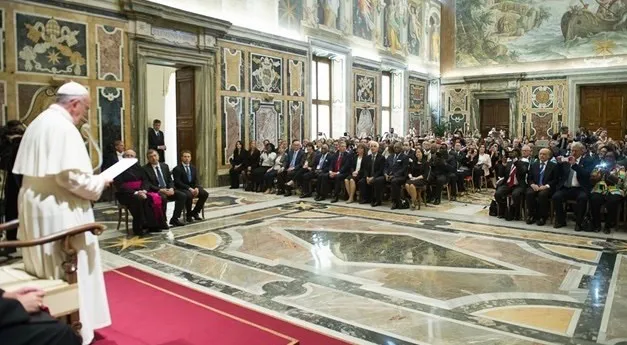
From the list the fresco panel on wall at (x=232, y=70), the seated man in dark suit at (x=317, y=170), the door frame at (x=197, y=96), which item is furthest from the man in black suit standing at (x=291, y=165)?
the fresco panel on wall at (x=232, y=70)

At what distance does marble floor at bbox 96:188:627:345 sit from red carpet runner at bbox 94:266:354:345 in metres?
0.22

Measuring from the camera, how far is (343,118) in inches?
697

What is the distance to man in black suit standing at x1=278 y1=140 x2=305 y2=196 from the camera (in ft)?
38.7

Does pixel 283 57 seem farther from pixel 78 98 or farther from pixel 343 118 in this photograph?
pixel 78 98

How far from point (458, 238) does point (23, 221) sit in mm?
5812

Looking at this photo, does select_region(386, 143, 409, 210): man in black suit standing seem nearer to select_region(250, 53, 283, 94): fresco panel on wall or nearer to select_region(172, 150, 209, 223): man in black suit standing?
select_region(172, 150, 209, 223): man in black suit standing

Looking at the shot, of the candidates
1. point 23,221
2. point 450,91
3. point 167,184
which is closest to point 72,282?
point 23,221

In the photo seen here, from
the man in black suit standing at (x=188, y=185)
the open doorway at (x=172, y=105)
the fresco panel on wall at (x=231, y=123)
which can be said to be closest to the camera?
the man in black suit standing at (x=188, y=185)

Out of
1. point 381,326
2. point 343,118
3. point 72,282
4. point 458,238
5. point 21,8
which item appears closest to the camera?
point 72,282

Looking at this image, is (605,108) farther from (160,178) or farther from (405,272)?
(160,178)

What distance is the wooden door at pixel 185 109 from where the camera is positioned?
1254cm

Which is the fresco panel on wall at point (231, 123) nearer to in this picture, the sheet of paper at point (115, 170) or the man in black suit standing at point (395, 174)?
the man in black suit standing at point (395, 174)

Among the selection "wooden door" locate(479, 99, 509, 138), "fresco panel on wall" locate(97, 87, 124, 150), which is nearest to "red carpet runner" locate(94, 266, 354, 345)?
"fresco panel on wall" locate(97, 87, 124, 150)

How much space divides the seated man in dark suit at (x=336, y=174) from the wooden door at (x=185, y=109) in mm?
3839
